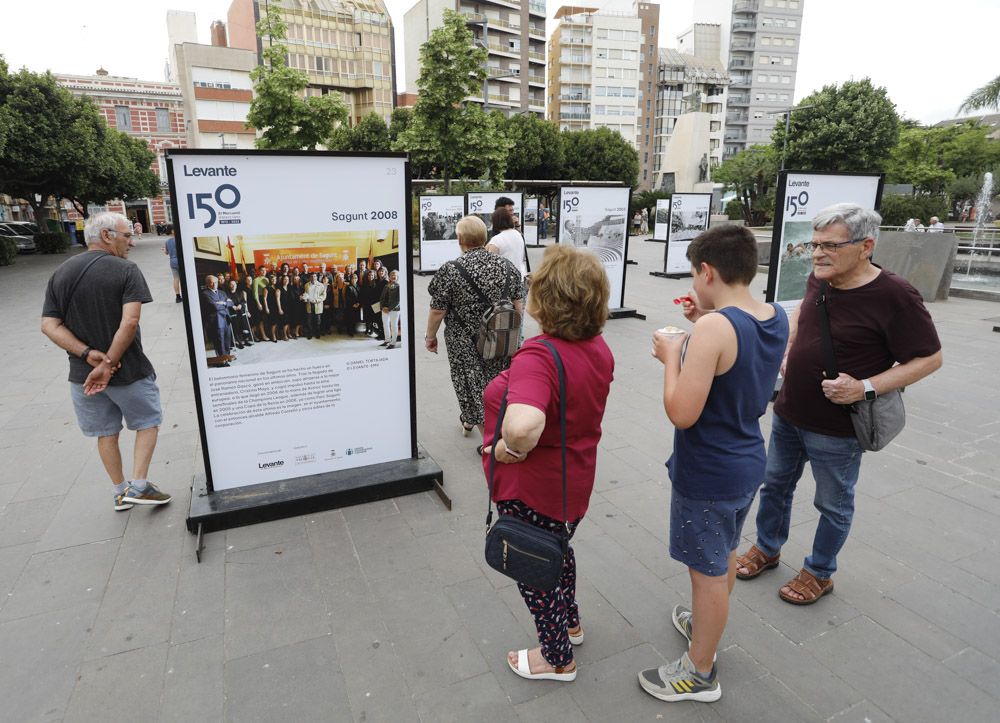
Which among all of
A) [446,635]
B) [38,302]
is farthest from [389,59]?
[446,635]

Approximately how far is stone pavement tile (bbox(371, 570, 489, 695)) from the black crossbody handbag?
0.73m

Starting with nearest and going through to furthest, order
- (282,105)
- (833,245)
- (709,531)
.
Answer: (709,531), (833,245), (282,105)

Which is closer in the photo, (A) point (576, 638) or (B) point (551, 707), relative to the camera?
(B) point (551, 707)

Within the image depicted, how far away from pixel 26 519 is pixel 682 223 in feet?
47.7

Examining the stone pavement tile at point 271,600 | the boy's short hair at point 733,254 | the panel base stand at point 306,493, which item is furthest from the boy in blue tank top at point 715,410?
the panel base stand at point 306,493

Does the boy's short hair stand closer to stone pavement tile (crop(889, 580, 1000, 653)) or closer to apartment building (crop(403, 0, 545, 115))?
stone pavement tile (crop(889, 580, 1000, 653))

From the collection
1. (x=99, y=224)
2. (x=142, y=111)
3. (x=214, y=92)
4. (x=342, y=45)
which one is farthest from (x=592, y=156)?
(x=99, y=224)

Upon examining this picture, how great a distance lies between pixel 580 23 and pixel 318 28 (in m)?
35.5

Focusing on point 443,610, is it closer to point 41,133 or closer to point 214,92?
point 41,133

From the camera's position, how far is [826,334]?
2.67 m

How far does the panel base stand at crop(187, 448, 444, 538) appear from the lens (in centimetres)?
357

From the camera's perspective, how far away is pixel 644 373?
7.07 metres

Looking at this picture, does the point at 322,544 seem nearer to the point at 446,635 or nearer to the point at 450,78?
the point at 446,635

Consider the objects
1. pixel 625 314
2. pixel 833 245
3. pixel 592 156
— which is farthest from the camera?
pixel 592 156
